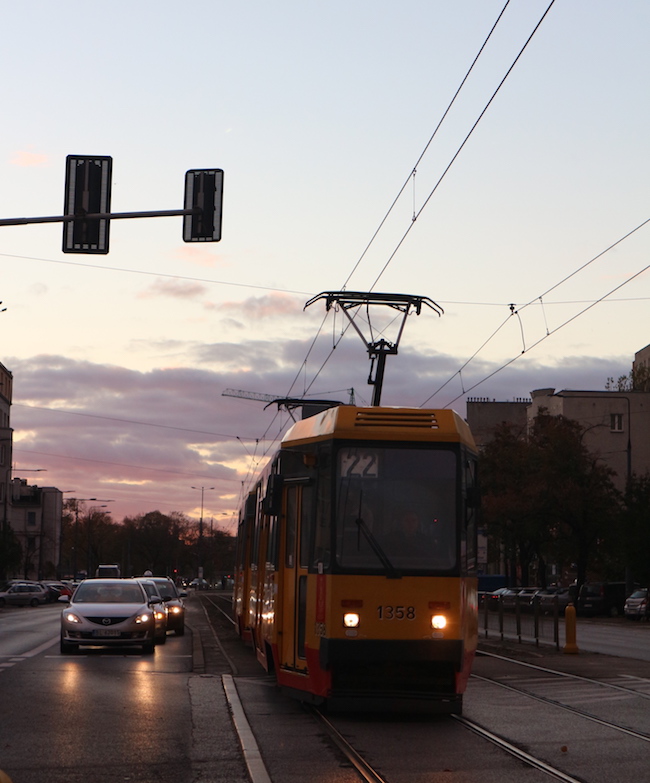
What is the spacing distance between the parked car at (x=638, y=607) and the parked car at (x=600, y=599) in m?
5.04

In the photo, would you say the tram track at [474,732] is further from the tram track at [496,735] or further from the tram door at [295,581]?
the tram door at [295,581]

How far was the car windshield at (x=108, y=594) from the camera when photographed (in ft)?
75.9

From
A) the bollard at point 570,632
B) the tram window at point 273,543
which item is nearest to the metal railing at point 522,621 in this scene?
the bollard at point 570,632

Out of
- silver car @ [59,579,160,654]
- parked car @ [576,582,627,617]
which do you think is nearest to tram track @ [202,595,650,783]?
silver car @ [59,579,160,654]

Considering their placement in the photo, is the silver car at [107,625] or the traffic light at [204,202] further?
the silver car at [107,625]

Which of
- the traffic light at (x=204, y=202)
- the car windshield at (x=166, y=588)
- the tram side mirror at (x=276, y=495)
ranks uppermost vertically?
the traffic light at (x=204, y=202)

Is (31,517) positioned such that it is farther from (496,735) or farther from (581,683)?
(496,735)

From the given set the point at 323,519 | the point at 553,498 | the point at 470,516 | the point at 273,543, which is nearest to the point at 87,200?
the point at 273,543

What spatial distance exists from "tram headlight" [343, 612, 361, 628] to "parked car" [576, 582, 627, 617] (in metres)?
46.7

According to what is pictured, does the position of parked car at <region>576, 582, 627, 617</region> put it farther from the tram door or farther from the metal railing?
the tram door

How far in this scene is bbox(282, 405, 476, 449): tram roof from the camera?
12.7m

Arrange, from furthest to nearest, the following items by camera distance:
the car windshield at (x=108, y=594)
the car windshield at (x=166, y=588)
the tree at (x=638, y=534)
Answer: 1. the tree at (x=638, y=534)
2. the car windshield at (x=166, y=588)
3. the car windshield at (x=108, y=594)

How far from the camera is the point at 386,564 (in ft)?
40.5

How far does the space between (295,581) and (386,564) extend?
137 cm
